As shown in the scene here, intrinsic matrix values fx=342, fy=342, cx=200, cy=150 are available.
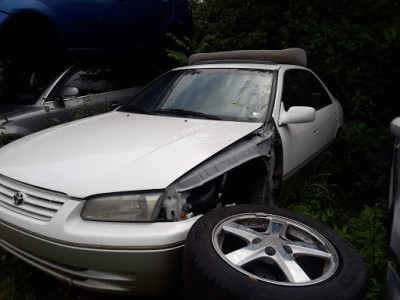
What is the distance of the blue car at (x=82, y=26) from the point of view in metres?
3.97

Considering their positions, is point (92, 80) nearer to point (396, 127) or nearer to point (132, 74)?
point (132, 74)

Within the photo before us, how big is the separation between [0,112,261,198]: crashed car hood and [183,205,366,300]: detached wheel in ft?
1.21

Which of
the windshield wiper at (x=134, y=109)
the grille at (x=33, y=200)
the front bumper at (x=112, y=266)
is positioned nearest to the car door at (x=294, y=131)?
the windshield wiper at (x=134, y=109)

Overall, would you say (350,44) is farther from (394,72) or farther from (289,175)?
(289,175)

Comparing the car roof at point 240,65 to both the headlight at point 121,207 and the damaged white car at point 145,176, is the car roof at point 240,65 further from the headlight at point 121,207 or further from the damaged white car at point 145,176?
the headlight at point 121,207

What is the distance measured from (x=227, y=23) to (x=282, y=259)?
5711mm

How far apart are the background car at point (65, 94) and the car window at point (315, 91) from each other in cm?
235

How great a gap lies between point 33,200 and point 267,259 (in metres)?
1.28

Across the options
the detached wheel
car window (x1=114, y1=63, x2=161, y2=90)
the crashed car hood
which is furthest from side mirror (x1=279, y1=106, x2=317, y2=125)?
car window (x1=114, y1=63, x2=161, y2=90)

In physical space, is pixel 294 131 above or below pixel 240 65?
below

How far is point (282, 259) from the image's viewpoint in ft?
5.39

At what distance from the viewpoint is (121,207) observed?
1.74 m

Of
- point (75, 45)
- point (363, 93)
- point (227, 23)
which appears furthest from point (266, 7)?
point (75, 45)

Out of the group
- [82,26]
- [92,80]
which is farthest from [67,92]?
[82,26]
